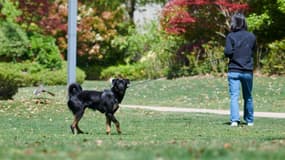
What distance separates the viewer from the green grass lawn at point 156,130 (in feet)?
24.5

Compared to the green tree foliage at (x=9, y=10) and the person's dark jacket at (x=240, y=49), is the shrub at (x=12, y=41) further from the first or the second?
the person's dark jacket at (x=240, y=49)

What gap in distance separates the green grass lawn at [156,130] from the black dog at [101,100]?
0.35 metres

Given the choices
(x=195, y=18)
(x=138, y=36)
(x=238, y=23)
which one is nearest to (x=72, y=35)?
(x=238, y=23)

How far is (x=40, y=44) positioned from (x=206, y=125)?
65.8 ft

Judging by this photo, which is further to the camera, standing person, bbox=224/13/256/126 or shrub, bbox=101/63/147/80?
shrub, bbox=101/63/147/80

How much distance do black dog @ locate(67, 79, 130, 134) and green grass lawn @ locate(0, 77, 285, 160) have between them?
35 centimetres

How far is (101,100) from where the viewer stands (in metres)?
12.5

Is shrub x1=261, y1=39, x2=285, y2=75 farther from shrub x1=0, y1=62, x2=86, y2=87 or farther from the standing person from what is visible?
the standing person

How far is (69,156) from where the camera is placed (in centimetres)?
689

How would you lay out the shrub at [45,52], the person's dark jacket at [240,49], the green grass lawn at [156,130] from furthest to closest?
1. the shrub at [45,52]
2. the person's dark jacket at [240,49]
3. the green grass lawn at [156,130]

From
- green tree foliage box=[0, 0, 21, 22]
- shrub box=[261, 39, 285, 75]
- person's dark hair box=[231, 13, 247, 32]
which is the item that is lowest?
shrub box=[261, 39, 285, 75]

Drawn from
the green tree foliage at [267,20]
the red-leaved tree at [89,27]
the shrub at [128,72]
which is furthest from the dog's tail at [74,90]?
the red-leaved tree at [89,27]

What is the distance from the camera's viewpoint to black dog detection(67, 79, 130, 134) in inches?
487

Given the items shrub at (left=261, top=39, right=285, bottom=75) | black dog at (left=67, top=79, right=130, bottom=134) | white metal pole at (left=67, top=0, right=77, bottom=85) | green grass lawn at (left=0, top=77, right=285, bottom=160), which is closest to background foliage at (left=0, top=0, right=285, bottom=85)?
shrub at (left=261, top=39, right=285, bottom=75)
